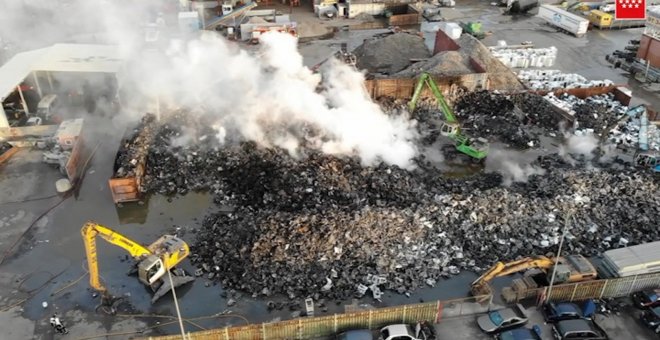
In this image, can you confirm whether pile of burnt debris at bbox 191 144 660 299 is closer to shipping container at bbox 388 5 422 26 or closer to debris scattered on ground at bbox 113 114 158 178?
debris scattered on ground at bbox 113 114 158 178

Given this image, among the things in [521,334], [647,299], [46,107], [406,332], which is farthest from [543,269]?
[46,107]

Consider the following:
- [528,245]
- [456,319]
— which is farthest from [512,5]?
[456,319]

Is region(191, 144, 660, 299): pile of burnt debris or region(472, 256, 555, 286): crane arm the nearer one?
region(472, 256, 555, 286): crane arm

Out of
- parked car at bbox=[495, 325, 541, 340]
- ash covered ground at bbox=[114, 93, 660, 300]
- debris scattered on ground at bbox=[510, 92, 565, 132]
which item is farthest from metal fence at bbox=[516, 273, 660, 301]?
debris scattered on ground at bbox=[510, 92, 565, 132]

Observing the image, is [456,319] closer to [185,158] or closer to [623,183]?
[623,183]

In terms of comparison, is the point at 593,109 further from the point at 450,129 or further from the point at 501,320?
the point at 501,320
